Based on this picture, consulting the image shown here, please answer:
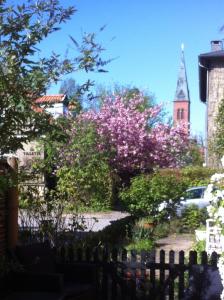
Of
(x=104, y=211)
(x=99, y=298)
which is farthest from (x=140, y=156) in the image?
(x=99, y=298)

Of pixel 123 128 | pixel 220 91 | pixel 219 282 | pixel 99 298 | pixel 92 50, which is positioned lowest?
pixel 99 298

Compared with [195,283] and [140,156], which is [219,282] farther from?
[140,156]

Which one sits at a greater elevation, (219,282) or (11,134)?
(11,134)

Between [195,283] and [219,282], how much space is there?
26 cm

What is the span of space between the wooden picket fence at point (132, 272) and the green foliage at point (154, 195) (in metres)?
9.32

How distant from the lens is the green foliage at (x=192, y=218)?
16750mm

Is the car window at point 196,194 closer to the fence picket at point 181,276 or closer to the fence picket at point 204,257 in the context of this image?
the fence picket at point 181,276

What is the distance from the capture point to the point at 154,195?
54.4 ft

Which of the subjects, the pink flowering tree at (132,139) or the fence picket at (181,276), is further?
the pink flowering tree at (132,139)

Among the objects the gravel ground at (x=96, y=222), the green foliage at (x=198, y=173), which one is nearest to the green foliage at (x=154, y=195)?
the gravel ground at (x=96, y=222)

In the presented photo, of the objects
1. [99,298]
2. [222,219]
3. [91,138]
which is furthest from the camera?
[91,138]

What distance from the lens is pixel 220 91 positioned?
2862 cm

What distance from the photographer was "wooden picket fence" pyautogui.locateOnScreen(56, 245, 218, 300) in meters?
6.94

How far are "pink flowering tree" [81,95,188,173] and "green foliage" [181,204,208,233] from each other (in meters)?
10.1
